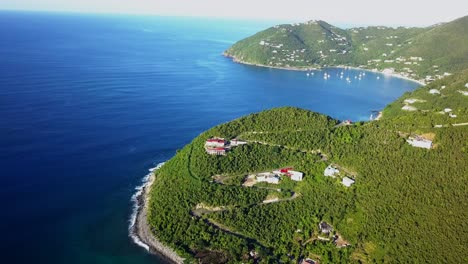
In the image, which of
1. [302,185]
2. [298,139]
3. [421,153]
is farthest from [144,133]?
[421,153]

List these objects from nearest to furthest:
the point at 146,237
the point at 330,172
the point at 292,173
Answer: the point at 146,237 < the point at 330,172 < the point at 292,173

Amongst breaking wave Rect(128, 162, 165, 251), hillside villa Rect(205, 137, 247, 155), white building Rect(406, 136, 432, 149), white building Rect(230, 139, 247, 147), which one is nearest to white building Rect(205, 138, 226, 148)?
hillside villa Rect(205, 137, 247, 155)

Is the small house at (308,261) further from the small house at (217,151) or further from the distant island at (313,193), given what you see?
the small house at (217,151)

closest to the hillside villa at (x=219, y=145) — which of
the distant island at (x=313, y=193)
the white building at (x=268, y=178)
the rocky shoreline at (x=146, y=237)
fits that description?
the distant island at (x=313, y=193)

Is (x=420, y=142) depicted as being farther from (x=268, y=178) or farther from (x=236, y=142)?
(x=236, y=142)

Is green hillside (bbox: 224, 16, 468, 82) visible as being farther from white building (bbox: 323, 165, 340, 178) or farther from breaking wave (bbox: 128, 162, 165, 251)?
breaking wave (bbox: 128, 162, 165, 251)

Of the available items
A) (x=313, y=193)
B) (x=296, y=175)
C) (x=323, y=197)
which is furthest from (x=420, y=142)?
(x=296, y=175)

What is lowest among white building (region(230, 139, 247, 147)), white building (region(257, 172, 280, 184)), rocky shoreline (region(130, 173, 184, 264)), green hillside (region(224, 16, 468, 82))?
rocky shoreline (region(130, 173, 184, 264))
